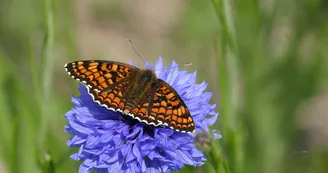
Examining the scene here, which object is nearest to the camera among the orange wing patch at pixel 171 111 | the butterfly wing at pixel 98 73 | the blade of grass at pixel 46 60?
the orange wing patch at pixel 171 111

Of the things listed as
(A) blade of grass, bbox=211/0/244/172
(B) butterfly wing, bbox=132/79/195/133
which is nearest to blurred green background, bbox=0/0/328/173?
(A) blade of grass, bbox=211/0/244/172

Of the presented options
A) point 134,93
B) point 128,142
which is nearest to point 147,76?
point 134,93

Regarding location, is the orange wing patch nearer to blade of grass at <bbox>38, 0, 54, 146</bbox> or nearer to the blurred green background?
the blurred green background

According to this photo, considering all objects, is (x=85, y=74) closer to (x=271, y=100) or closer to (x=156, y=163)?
(x=156, y=163)

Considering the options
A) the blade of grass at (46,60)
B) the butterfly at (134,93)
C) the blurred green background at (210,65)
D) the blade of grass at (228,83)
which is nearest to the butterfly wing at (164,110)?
the butterfly at (134,93)

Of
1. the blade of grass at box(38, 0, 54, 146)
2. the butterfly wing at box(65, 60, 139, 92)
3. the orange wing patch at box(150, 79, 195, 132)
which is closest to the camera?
the orange wing patch at box(150, 79, 195, 132)

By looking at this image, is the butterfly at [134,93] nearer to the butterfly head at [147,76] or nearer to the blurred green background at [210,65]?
the butterfly head at [147,76]
